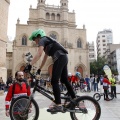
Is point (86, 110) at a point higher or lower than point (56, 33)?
lower

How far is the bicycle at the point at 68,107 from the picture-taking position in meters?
3.63

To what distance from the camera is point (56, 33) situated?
4200 centimetres

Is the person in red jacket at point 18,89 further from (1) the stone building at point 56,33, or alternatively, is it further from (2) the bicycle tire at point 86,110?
(1) the stone building at point 56,33

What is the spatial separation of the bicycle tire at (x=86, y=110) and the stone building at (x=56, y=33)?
116ft

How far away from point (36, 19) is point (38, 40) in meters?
39.0

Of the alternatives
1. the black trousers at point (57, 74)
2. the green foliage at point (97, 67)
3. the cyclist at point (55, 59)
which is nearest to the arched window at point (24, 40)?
the green foliage at point (97, 67)

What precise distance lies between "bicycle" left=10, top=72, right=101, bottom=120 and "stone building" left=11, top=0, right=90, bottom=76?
35225 mm

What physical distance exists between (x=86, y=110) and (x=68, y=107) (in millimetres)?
373

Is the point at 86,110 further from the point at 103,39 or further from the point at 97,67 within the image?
the point at 103,39

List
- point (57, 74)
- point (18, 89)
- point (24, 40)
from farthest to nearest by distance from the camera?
point (24, 40)
point (18, 89)
point (57, 74)

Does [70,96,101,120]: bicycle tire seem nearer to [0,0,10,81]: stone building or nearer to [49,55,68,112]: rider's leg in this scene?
[49,55,68,112]: rider's leg

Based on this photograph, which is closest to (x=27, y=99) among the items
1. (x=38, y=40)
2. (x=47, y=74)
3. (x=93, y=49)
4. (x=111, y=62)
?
(x=38, y=40)

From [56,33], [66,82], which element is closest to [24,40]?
[56,33]

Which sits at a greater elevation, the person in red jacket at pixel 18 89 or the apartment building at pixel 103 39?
the apartment building at pixel 103 39
